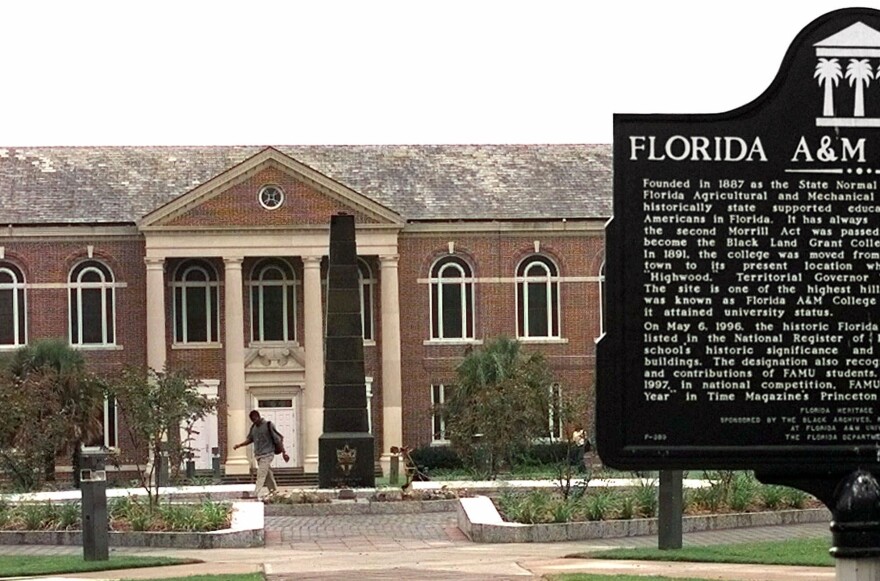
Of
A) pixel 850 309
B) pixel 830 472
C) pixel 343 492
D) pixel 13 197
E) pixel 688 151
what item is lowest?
pixel 343 492

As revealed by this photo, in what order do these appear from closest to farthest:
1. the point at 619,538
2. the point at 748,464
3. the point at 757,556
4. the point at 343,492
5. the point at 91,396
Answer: the point at 748,464
the point at 757,556
the point at 619,538
the point at 343,492
the point at 91,396

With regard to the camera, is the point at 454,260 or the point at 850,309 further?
the point at 454,260

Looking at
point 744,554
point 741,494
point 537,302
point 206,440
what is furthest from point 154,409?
point 537,302

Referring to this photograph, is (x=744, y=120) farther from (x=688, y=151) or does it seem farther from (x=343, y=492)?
(x=343, y=492)

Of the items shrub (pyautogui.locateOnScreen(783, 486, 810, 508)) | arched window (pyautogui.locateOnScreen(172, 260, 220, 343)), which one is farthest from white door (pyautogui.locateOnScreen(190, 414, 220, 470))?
shrub (pyautogui.locateOnScreen(783, 486, 810, 508))

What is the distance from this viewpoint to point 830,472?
8.30 m

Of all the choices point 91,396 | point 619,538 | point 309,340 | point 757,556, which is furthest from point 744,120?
point 309,340

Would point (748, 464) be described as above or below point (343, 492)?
above

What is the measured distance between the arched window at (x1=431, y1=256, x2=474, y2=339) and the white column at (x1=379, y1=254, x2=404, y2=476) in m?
1.48

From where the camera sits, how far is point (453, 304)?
56.2 meters

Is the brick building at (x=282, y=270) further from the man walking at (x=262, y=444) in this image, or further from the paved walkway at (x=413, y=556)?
the paved walkway at (x=413, y=556)

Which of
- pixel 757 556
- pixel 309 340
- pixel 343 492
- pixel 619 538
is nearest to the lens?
pixel 757 556

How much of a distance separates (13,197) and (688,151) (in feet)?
160

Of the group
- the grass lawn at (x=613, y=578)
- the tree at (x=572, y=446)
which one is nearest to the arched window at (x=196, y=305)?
the tree at (x=572, y=446)
